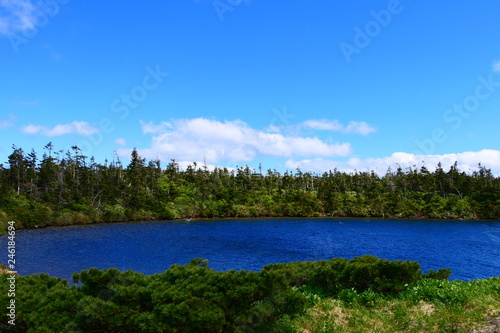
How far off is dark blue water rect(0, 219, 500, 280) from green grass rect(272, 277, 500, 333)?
63.2ft

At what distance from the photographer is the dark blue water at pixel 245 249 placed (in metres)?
29.0

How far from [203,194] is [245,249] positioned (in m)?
55.4

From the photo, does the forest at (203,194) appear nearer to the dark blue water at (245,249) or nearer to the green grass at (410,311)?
the dark blue water at (245,249)

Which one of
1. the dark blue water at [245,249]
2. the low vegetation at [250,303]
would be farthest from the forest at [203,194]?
the low vegetation at [250,303]

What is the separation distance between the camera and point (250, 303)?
6.89m

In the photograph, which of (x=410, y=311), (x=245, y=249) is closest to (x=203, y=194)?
(x=245, y=249)

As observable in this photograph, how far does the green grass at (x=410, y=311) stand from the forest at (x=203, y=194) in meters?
62.8

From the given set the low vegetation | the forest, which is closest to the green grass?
the low vegetation

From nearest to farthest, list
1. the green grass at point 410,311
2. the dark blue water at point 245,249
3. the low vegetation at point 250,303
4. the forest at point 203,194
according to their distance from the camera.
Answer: the low vegetation at point 250,303 < the green grass at point 410,311 < the dark blue water at point 245,249 < the forest at point 203,194

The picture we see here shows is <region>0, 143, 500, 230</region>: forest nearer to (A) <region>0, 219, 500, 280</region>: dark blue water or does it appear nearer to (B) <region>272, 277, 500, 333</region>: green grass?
(A) <region>0, 219, 500, 280</region>: dark blue water

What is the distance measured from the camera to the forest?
69875mm

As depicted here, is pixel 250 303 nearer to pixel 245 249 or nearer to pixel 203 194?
pixel 245 249

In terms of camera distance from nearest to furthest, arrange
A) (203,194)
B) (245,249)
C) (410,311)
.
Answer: (410,311), (245,249), (203,194)

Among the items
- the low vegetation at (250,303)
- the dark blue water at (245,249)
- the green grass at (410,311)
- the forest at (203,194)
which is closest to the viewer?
the low vegetation at (250,303)
